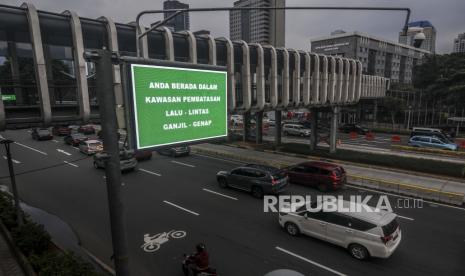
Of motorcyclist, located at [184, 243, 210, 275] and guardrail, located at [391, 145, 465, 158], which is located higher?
motorcyclist, located at [184, 243, 210, 275]

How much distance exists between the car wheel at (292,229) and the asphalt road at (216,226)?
0.24 metres

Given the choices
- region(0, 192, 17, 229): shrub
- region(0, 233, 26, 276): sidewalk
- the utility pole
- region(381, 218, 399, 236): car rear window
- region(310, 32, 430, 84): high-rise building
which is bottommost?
region(0, 233, 26, 276): sidewalk

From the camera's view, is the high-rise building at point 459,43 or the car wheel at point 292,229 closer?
the car wheel at point 292,229

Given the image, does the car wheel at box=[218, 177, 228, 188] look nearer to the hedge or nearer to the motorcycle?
the motorcycle

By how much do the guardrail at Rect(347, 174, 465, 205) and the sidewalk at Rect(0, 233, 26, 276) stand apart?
62.7 ft

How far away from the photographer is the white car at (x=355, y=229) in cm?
999

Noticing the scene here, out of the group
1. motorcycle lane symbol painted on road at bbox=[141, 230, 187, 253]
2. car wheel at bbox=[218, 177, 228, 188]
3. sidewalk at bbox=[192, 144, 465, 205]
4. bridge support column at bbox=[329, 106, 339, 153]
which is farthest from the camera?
bridge support column at bbox=[329, 106, 339, 153]

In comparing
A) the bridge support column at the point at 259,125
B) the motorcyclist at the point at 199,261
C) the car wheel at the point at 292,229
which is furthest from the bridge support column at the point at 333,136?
the motorcyclist at the point at 199,261

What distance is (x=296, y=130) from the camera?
4581cm

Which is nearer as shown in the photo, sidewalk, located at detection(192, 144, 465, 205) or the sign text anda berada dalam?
the sign text anda berada dalam

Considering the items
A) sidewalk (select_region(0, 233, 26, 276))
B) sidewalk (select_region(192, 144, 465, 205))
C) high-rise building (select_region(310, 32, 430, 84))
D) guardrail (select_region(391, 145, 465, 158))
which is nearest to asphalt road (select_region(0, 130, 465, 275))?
sidewalk (select_region(192, 144, 465, 205))

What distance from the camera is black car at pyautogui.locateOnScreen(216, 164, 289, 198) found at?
16.5 metres

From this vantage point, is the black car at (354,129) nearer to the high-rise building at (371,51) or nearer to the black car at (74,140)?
the black car at (74,140)

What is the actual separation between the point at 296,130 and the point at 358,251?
119ft
